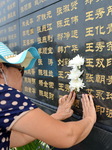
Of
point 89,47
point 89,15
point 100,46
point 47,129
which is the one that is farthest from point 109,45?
point 47,129

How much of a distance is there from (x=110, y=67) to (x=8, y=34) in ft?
7.92

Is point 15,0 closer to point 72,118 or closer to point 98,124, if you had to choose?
point 72,118

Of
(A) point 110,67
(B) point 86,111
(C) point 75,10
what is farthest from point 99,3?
(B) point 86,111

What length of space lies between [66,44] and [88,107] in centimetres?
71

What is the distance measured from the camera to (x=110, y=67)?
153 cm

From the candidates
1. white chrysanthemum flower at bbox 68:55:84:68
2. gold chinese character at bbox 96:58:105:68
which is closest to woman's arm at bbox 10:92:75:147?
white chrysanthemum flower at bbox 68:55:84:68

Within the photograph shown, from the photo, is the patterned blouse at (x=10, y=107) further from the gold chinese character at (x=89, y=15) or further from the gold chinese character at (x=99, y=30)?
the gold chinese character at (x=89, y=15)

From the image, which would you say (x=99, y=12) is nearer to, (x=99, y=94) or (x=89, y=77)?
(x=89, y=77)

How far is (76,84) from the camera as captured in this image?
1814 mm

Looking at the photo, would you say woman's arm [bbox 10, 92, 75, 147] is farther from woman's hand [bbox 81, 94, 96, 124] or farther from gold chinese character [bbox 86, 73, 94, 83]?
gold chinese character [bbox 86, 73, 94, 83]

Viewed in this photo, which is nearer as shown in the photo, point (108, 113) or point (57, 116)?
point (108, 113)

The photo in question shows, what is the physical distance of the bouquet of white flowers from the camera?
5.81 feet

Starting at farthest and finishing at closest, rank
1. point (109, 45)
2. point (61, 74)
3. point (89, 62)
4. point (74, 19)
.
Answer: point (61, 74)
point (74, 19)
point (89, 62)
point (109, 45)

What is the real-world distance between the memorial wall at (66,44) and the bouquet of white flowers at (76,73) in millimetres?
43
